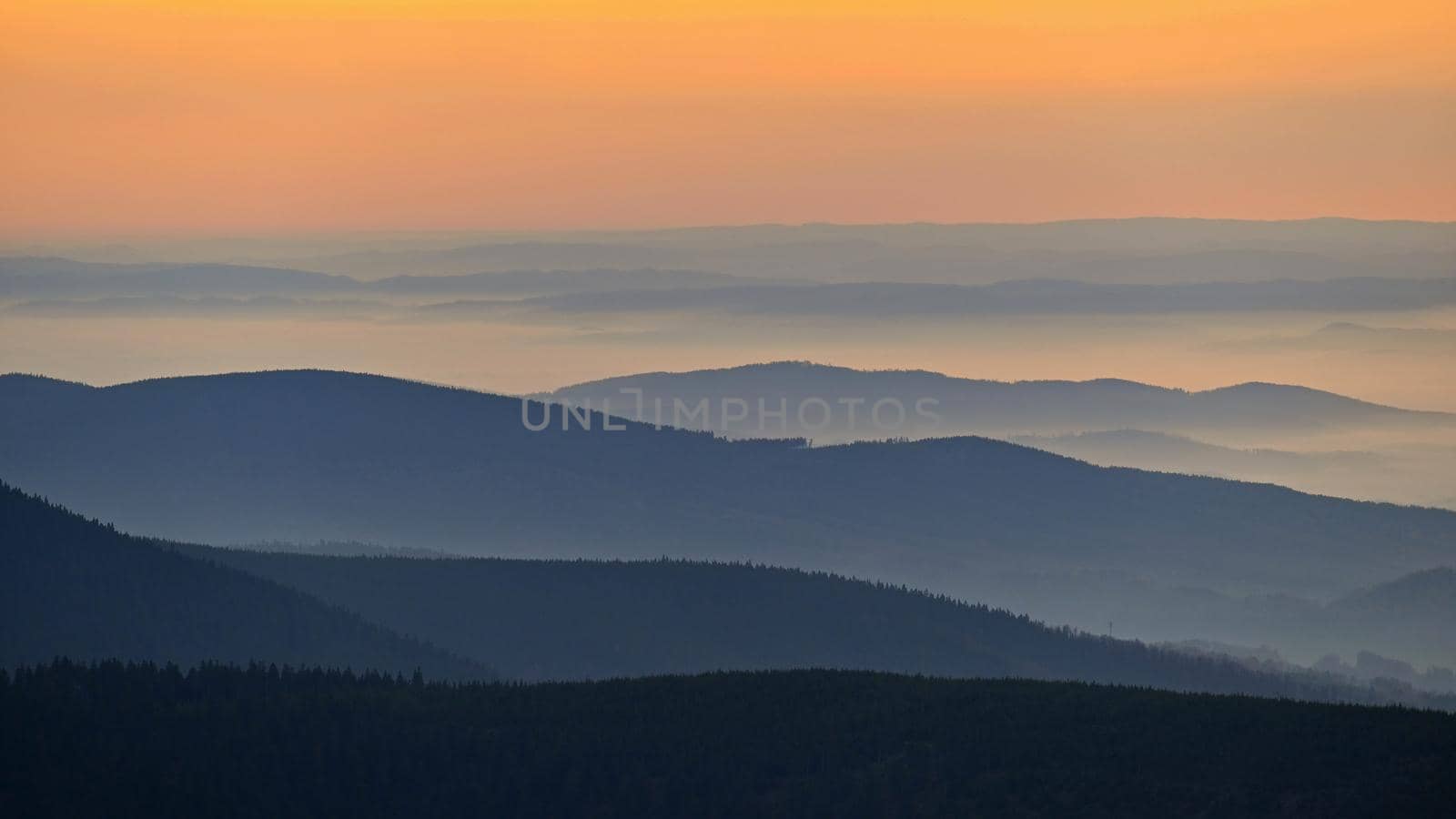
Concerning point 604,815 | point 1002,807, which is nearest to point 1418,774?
point 1002,807

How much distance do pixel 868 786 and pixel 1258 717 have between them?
88.5ft

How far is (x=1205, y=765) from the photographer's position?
174 meters

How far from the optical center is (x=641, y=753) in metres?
198

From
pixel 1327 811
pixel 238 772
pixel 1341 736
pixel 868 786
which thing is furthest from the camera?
pixel 238 772

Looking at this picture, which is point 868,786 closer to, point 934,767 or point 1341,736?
point 934,767

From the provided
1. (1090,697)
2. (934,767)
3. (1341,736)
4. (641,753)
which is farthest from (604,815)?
(1341,736)

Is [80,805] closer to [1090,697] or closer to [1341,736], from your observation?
[1090,697]

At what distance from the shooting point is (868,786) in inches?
7323

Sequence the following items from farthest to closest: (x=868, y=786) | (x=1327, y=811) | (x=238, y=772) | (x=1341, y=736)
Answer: (x=238, y=772)
(x=868, y=786)
(x=1341, y=736)
(x=1327, y=811)

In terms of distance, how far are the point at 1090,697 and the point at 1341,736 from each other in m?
27.4

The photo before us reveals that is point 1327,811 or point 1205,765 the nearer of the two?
point 1327,811

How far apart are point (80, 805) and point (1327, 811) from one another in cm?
8878

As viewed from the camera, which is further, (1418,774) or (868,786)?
(868,786)

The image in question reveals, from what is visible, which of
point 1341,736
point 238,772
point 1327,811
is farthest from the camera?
point 238,772
